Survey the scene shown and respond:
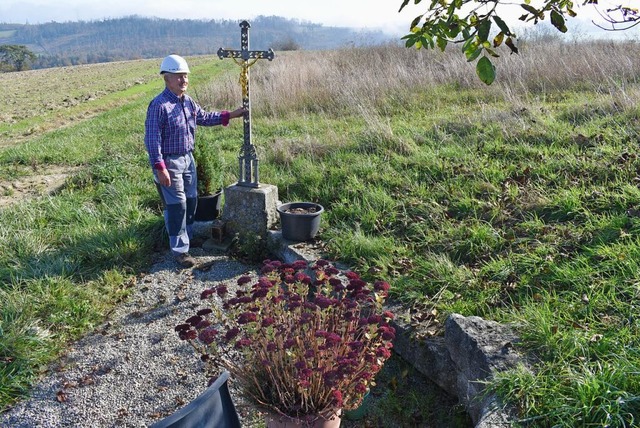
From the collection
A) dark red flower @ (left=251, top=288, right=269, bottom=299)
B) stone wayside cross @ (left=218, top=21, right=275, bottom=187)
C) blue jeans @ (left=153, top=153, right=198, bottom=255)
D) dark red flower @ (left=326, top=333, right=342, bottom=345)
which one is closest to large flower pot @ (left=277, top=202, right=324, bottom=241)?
stone wayside cross @ (left=218, top=21, right=275, bottom=187)

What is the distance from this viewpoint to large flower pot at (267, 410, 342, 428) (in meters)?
2.83

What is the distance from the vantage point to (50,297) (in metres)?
4.52

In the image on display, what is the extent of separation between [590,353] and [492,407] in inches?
26.2

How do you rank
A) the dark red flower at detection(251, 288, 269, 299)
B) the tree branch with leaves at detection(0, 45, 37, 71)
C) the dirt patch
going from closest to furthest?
the dark red flower at detection(251, 288, 269, 299), the dirt patch, the tree branch with leaves at detection(0, 45, 37, 71)

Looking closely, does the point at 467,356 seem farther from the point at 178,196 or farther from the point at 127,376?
the point at 178,196

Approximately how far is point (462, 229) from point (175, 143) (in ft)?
9.78

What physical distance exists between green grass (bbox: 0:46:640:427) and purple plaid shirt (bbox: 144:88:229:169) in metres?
0.82

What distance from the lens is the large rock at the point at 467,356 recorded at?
294 centimetres

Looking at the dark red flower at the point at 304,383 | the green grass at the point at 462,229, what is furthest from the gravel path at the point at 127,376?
the dark red flower at the point at 304,383

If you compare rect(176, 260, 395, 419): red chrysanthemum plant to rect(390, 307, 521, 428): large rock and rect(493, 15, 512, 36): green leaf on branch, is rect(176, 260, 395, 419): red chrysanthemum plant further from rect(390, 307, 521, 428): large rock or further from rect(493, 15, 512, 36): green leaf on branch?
rect(493, 15, 512, 36): green leaf on branch

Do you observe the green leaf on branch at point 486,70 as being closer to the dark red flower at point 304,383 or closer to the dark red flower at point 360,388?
the dark red flower at point 304,383

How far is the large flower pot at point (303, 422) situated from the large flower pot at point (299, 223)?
266 centimetres

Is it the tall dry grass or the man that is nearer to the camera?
the man

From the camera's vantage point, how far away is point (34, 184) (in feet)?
28.2
